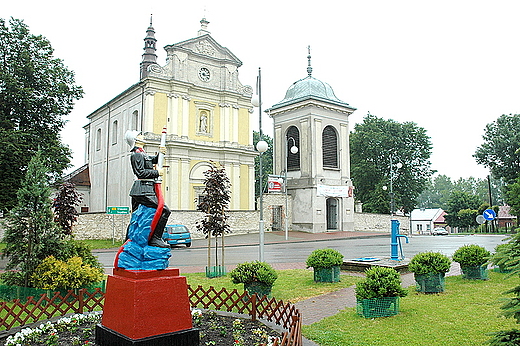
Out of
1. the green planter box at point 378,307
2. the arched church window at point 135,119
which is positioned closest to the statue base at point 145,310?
the green planter box at point 378,307

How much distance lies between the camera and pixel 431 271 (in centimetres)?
1115

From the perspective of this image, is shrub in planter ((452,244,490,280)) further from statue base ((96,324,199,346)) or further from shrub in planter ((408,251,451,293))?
statue base ((96,324,199,346))

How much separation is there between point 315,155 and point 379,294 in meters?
31.0

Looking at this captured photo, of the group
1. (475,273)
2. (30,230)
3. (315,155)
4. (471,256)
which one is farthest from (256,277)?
(315,155)

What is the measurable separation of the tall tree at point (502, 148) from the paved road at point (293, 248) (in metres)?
18.6

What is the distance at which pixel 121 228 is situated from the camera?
3119 centimetres

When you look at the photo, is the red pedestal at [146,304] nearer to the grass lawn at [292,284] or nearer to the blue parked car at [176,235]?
the grass lawn at [292,284]

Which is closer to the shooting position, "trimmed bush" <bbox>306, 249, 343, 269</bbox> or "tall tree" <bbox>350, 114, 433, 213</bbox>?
"trimmed bush" <bbox>306, 249, 343, 269</bbox>

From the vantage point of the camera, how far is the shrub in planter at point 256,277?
10.1m

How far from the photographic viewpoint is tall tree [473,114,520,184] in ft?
153

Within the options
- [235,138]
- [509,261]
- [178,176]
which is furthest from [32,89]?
[509,261]

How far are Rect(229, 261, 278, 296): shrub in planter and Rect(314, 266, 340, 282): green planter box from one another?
341 cm

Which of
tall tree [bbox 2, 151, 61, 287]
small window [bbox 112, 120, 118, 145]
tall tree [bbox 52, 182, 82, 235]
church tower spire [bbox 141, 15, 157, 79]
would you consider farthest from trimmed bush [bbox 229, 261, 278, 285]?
church tower spire [bbox 141, 15, 157, 79]

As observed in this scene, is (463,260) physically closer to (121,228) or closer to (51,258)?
(51,258)
